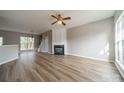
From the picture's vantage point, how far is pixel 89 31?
22.1 feet

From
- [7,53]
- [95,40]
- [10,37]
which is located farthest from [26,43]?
[95,40]

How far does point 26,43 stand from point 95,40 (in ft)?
28.7

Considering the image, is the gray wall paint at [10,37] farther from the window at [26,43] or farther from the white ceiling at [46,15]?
the white ceiling at [46,15]

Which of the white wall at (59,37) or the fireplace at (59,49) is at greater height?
the white wall at (59,37)

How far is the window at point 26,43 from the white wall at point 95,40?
6378 millimetres

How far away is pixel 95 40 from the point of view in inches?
245

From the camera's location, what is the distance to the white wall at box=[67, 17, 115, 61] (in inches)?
215

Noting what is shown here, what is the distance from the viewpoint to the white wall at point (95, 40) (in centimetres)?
546

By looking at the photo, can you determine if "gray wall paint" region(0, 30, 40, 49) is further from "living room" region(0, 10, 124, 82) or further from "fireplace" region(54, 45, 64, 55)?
"fireplace" region(54, 45, 64, 55)

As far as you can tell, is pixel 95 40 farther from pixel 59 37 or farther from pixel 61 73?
pixel 59 37

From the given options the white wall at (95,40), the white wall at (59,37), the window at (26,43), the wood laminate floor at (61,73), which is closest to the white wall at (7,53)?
the wood laminate floor at (61,73)
